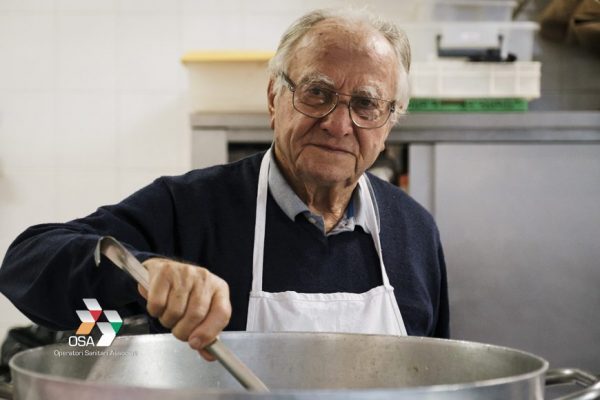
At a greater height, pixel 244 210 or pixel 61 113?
pixel 61 113

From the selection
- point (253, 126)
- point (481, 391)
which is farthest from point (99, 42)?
point (481, 391)

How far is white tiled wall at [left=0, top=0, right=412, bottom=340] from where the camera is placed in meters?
3.11

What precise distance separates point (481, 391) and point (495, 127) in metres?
2.03

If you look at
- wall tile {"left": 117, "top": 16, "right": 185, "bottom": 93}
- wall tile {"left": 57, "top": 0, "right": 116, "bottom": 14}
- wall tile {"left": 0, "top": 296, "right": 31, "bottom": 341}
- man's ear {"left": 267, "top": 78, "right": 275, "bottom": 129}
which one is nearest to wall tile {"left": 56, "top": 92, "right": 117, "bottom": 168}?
wall tile {"left": 117, "top": 16, "right": 185, "bottom": 93}

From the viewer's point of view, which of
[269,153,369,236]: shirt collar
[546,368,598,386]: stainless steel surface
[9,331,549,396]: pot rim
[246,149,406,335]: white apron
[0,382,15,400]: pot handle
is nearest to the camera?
[9,331,549,396]: pot rim

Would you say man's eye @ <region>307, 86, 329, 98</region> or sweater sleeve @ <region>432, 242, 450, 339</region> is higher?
man's eye @ <region>307, 86, 329, 98</region>

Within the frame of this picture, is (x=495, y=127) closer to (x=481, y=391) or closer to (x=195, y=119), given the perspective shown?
(x=195, y=119)

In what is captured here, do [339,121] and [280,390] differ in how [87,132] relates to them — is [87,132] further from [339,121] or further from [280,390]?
[280,390]

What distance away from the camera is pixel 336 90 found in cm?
152

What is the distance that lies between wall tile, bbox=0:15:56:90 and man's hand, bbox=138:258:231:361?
2.42 metres

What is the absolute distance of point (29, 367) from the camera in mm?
847

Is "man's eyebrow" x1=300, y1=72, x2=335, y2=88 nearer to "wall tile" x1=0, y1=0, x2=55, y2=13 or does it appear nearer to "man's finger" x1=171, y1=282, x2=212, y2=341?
"man's finger" x1=171, y1=282, x2=212, y2=341

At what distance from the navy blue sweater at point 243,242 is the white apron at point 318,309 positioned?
20 mm

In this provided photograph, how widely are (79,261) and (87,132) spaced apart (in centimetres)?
201
